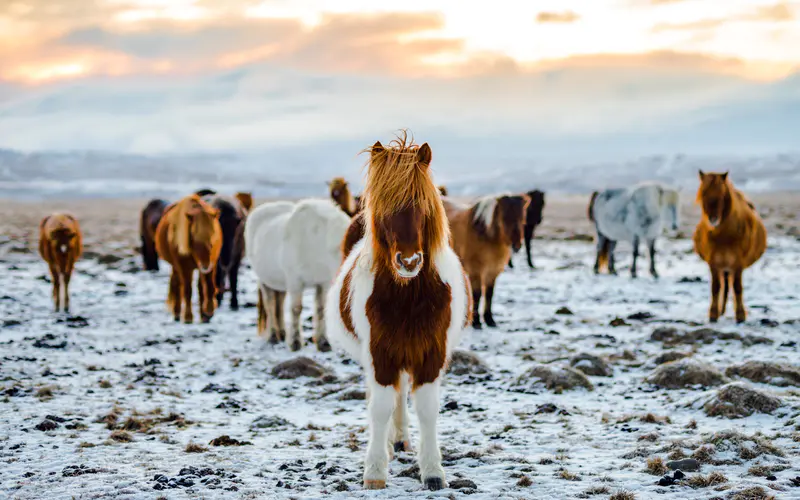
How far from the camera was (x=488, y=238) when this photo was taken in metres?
11.8

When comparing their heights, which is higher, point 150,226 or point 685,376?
point 150,226

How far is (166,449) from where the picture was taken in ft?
19.0

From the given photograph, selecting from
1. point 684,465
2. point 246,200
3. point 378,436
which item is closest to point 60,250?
point 246,200

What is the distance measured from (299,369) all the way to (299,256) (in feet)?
6.16

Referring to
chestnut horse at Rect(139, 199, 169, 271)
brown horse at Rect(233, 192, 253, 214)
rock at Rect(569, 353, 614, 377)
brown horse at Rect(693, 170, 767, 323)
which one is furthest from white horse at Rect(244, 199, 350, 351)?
chestnut horse at Rect(139, 199, 169, 271)

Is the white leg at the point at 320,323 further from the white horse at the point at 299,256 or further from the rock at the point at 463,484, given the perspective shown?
the rock at the point at 463,484

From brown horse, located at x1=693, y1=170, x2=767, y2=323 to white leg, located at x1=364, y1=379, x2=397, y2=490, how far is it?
25.8ft

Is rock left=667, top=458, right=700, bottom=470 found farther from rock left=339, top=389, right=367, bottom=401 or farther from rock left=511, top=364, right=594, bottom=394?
rock left=339, top=389, right=367, bottom=401

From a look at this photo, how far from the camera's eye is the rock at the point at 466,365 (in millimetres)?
8586

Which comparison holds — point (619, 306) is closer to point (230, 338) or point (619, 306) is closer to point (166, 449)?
point (230, 338)

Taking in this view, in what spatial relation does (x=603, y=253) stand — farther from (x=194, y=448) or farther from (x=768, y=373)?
(x=194, y=448)

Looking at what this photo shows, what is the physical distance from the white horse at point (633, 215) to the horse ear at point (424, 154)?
1461 cm

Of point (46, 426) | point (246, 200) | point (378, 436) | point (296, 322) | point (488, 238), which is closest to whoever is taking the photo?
point (378, 436)

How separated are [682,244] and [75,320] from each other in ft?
77.5
